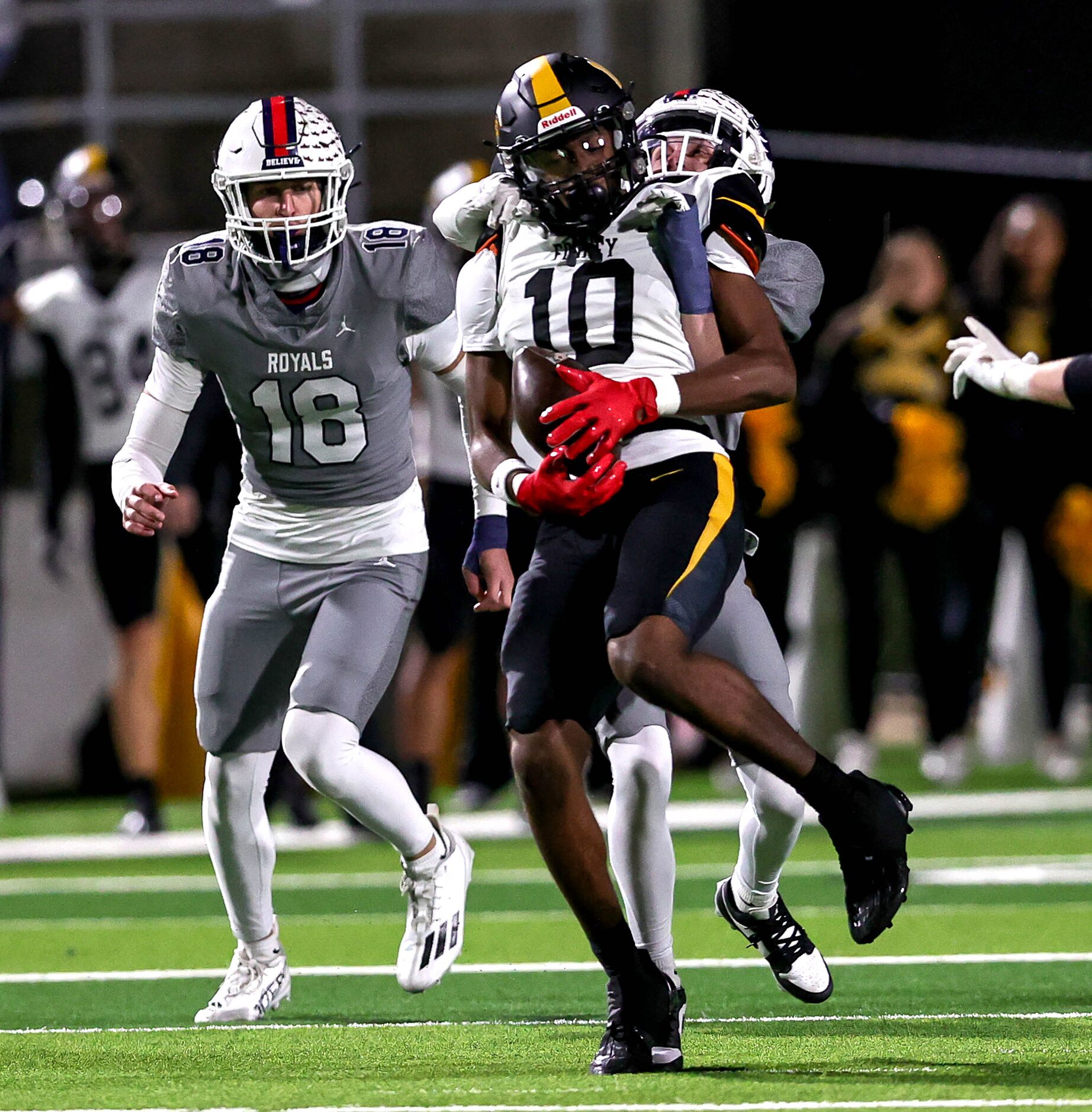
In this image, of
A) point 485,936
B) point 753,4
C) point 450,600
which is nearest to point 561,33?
point 753,4

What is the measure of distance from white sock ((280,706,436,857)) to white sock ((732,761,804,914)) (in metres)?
0.67

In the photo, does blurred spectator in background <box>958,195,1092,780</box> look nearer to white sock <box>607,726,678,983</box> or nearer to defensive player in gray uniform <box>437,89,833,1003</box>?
defensive player in gray uniform <box>437,89,833,1003</box>

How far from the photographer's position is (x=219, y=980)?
5348mm

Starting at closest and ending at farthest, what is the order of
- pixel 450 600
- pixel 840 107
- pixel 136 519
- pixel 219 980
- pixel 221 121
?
pixel 136 519 → pixel 219 980 → pixel 450 600 → pixel 840 107 → pixel 221 121

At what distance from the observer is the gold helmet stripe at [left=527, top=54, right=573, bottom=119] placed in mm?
4215

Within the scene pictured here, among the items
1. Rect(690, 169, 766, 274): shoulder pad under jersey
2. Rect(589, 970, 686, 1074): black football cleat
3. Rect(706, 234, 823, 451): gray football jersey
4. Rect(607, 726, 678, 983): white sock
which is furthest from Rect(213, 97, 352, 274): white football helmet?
Rect(589, 970, 686, 1074): black football cleat

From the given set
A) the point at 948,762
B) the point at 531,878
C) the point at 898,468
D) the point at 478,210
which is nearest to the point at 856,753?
the point at 948,762

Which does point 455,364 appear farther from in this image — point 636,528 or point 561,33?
point 561,33

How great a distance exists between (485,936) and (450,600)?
6.95 feet

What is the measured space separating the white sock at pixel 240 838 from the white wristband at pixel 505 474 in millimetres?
864

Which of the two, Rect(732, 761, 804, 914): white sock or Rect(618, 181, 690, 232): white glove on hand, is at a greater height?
Rect(618, 181, 690, 232): white glove on hand

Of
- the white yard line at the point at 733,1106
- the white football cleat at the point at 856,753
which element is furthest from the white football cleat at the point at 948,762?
the white yard line at the point at 733,1106

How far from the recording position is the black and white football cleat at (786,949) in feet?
15.2

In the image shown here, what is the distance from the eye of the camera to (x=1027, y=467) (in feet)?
32.9
